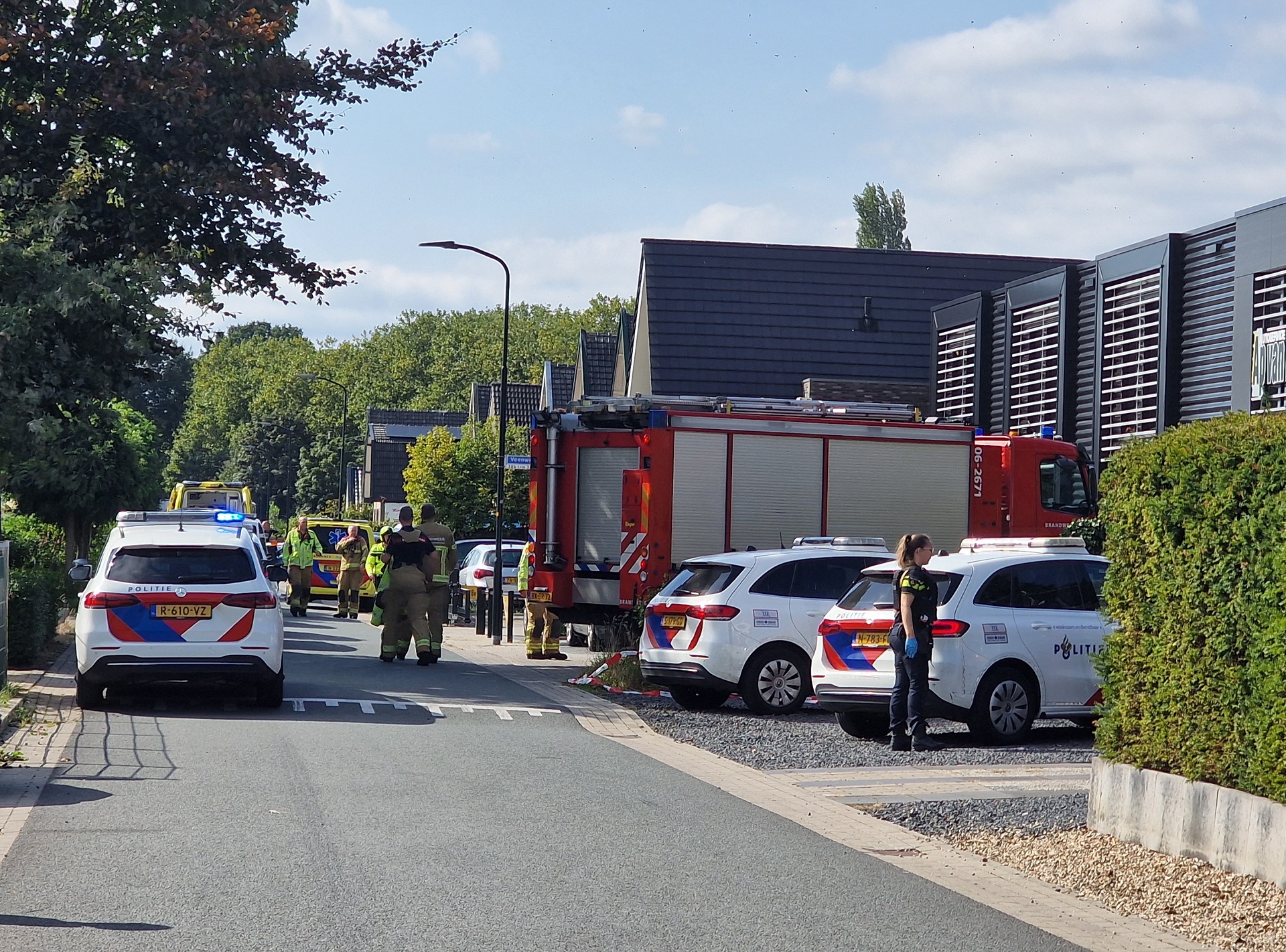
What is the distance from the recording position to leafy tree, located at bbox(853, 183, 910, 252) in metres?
82.4

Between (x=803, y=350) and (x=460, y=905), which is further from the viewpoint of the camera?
(x=803, y=350)

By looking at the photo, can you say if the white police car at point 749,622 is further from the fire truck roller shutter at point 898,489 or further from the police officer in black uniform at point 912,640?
the fire truck roller shutter at point 898,489

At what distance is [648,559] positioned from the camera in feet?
65.3

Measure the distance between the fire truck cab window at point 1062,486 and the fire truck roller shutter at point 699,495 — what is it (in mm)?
4353

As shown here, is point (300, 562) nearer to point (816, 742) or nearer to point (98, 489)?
point (98, 489)

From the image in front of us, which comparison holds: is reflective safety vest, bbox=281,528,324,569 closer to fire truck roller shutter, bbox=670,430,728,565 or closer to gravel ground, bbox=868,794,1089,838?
fire truck roller shutter, bbox=670,430,728,565

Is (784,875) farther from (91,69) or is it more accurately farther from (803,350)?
(803,350)

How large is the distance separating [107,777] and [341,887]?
13.1 ft

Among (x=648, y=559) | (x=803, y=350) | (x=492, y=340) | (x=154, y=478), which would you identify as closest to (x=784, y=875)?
(x=648, y=559)

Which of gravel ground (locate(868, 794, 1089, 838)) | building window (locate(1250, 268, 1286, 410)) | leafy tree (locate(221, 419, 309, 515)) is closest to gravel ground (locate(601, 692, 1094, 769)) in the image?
gravel ground (locate(868, 794, 1089, 838))

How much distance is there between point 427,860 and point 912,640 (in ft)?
18.1

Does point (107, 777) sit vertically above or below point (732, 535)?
below

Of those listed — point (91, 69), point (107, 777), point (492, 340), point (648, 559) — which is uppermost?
point (492, 340)

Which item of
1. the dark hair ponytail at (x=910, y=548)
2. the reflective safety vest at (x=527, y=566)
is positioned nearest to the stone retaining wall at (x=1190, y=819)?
the dark hair ponytail at (x=910, y=548)
